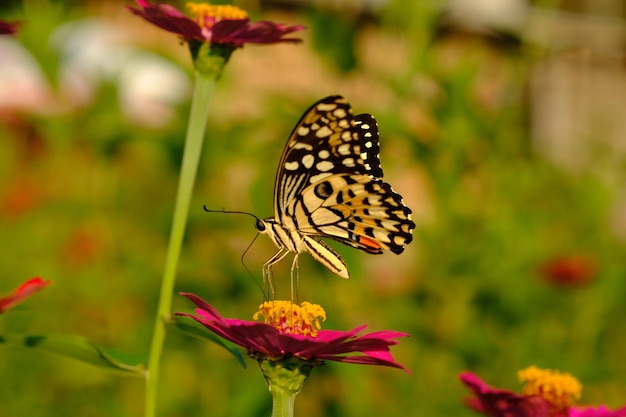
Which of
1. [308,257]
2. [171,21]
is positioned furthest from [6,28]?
[308,257]

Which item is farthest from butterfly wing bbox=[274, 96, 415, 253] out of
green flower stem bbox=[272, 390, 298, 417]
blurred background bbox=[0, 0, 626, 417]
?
blurred background bbox=[0, 0, 626, 417]

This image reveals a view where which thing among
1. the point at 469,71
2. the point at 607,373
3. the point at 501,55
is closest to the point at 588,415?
the point at 607,373

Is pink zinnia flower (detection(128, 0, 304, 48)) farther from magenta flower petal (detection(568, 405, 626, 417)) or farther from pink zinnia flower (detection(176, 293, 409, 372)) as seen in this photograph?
magenta flower petal (detection(568, 405, 626, 417))

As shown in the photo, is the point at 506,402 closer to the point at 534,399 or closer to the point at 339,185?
the point at 534,399

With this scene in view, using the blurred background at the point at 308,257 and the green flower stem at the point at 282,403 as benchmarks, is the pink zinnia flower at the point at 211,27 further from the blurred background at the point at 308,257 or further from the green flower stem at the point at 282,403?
the blurred background at the point at 308,257

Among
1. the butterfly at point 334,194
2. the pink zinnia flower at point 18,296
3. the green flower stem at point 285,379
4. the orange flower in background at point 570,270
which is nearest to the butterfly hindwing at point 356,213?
the butterfly at point 334,194

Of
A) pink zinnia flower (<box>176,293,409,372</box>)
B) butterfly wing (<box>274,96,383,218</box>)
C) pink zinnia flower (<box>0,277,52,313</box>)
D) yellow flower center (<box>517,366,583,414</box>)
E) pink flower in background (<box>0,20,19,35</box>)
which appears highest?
pink flower in background (<box>0,20,19,35</box>)
